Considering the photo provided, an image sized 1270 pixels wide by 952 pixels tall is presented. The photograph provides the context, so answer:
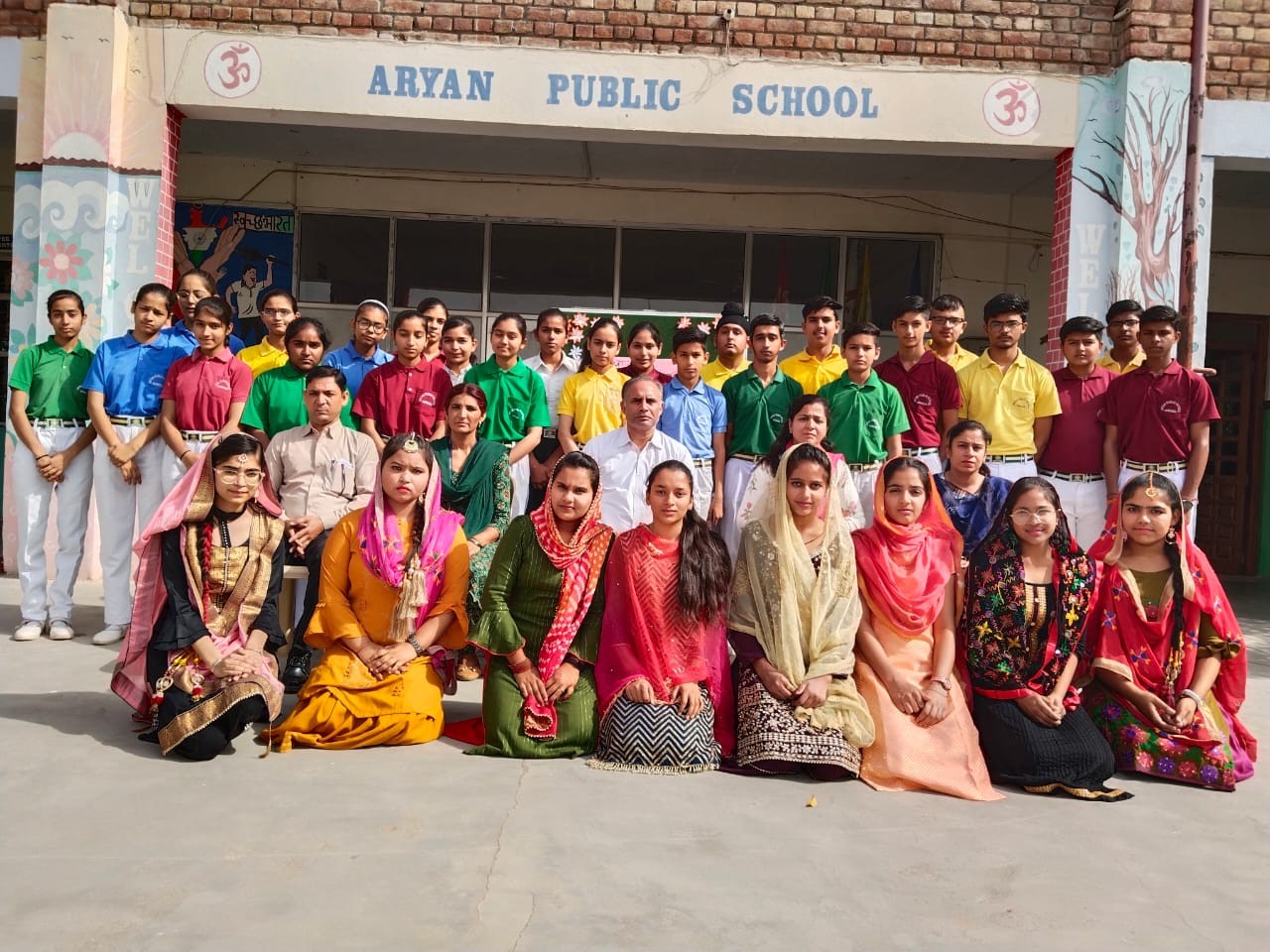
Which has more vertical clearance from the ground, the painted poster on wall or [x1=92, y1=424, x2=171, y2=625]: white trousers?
the painted poster on wall

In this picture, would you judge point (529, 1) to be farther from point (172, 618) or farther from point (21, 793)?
point (21, 793)

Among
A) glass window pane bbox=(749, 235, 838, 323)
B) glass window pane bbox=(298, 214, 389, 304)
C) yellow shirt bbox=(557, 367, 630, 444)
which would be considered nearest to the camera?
yellow shirt bbox=(557, 367, 630, 444)

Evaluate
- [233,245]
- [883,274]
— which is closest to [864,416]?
[883,274]

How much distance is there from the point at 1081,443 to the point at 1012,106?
9.07 ft

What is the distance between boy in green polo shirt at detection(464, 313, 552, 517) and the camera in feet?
17.6

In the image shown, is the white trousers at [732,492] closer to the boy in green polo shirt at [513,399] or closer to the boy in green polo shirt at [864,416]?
the boy in green polo shirt at [864,416]

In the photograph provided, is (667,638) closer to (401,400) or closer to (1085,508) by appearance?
(401,400)

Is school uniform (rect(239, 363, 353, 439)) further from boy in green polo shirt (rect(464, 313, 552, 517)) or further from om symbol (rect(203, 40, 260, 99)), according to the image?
om symbol (rect(203, 40, 260, 99))

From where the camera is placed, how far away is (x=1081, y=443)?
5355mm

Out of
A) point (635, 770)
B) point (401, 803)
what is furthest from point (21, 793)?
point (635, 770)

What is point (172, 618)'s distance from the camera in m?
3.73

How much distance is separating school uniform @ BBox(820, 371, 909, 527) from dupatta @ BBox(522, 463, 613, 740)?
1604 mm

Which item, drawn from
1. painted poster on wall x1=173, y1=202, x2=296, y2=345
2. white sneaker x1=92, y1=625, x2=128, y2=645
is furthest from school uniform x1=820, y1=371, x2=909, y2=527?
painted poster on wall x1=173, y1=202, x2=296, y2=345

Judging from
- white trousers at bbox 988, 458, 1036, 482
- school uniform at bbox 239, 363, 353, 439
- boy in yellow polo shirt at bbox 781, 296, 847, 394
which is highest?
boy in yellow polo shirt at bbox 781, 296, 847, 394
